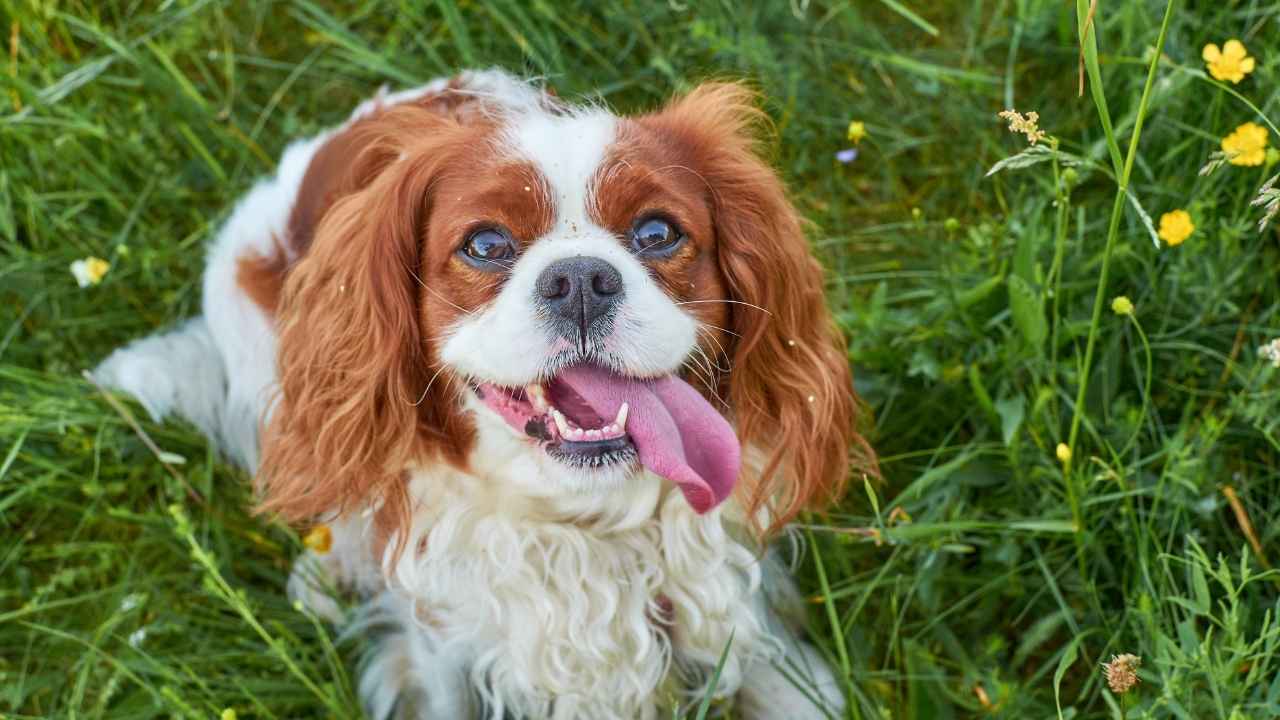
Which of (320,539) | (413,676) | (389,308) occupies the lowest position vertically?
(413,676)

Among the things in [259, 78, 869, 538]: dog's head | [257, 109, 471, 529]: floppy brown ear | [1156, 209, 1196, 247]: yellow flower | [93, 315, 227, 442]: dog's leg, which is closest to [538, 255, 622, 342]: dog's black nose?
[259, 78, 869, 538]: dog's head

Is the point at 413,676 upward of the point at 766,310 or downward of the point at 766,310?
downward

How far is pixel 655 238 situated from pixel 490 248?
301 millimetres

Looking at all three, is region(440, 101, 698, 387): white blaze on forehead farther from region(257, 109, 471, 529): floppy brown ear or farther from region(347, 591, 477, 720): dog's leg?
region(347, 591, 477, 720): dog's leg

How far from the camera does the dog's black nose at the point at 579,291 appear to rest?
215cm

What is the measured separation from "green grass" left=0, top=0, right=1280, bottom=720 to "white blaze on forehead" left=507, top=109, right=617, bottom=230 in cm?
85

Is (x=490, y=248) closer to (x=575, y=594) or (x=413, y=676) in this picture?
(x=575, y=594)

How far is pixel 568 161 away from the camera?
2.25m

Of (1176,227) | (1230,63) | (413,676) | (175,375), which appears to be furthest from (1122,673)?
(175,375)

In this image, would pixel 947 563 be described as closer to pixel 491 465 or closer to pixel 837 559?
pixel 837 559

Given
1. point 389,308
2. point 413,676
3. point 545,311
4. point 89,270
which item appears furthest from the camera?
point 89,270

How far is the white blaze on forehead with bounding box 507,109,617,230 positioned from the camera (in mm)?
2256

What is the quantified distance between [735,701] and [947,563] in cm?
62

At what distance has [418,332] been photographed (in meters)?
2.46
